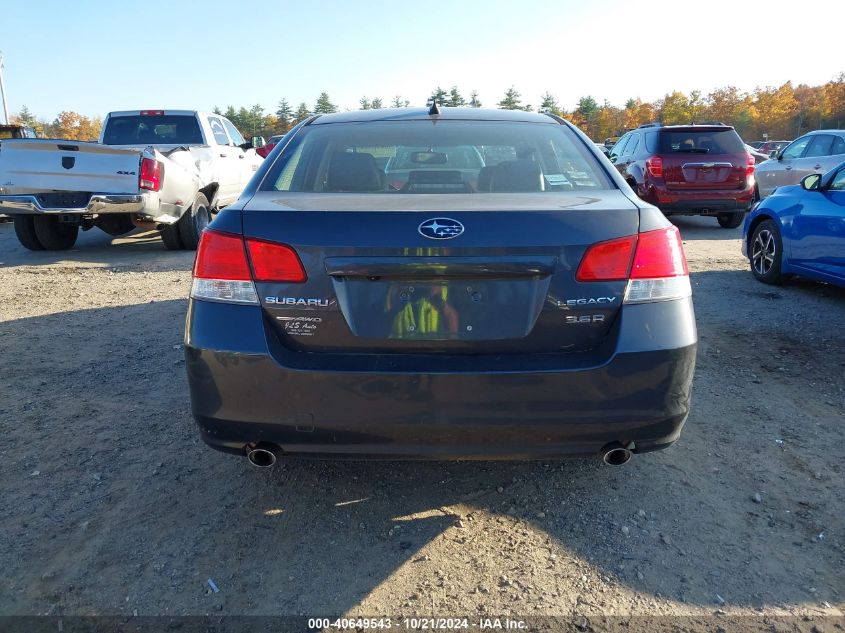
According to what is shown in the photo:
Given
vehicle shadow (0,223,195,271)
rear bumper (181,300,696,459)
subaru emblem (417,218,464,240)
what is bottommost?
vehicle shadow (0,223,195,271)

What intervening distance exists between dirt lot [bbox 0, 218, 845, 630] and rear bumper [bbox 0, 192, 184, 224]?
4.08 meters

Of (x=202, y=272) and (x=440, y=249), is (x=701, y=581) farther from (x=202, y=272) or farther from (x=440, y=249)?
(x=202, y=272)

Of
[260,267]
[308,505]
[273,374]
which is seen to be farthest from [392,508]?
[260,267]

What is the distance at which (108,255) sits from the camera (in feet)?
29.9

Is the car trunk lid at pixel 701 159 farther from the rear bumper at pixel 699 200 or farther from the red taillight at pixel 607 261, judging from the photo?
the red taillight at pixel 607 261

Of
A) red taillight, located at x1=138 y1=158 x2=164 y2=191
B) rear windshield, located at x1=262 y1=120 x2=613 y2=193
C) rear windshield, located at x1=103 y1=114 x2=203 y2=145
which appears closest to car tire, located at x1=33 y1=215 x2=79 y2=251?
rear windshield, located at x1=103 y1=114 x2=203 y2=145

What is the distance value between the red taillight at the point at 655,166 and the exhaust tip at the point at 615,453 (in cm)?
933

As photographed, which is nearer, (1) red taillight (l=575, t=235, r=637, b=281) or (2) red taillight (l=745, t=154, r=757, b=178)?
(1) red taillight (l=575, t=235, r=637, b=281)

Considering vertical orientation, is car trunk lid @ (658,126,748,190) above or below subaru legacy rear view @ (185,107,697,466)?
above

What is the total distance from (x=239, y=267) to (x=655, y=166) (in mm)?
9828

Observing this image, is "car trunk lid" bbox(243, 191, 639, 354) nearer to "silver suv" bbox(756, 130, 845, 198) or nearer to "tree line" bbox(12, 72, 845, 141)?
"silver suv" bbox(756, 130, 845, 198)

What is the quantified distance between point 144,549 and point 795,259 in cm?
628

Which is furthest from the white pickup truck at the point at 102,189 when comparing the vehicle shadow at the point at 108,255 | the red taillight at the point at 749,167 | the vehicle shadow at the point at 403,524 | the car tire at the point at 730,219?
the car tire at the point at 730,219

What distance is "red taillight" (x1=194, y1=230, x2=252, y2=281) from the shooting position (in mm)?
2275
